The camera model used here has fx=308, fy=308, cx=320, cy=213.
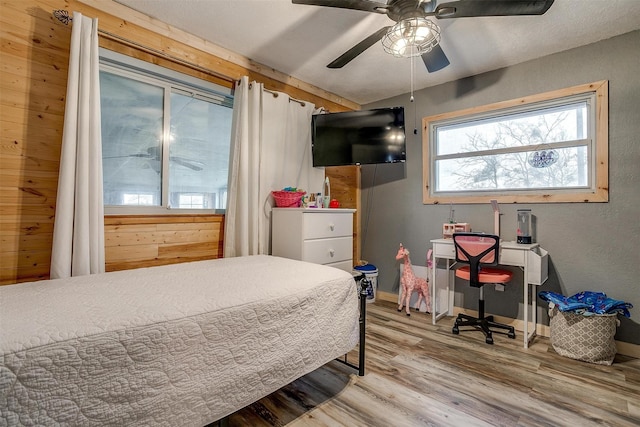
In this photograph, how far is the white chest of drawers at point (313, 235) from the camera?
2.57 metres

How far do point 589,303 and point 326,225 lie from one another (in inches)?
80.9

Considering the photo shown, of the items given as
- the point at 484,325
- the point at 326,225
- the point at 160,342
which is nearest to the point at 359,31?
the point at 326,225

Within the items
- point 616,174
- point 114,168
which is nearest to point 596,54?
point 616,174

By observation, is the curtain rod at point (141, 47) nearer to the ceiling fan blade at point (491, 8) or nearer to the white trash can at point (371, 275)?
the ceiling fan blade at point (491, 8)

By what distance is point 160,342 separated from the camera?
1.03 metres

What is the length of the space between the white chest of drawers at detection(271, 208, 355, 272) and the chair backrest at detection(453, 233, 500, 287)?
3.27 feet

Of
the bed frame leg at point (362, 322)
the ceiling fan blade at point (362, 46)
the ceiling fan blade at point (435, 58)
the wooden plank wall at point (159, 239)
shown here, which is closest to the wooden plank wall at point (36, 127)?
the wooden plank wall at point (159, 239)

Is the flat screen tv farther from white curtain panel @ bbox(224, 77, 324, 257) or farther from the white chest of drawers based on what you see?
the white chest of drawers

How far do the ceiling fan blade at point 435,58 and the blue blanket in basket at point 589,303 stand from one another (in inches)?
76.3

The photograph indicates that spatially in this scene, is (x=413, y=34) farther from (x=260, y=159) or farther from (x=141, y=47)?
(x=141, y=47)

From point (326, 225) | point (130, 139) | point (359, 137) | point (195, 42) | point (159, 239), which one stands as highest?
point (195, 42)

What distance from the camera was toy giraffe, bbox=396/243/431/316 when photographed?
315cm

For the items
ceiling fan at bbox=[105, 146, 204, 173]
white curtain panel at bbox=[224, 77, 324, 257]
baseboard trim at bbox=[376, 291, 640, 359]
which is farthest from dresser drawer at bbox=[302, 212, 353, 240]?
baseboard trim at bbox=[376, 291, 640, 359]

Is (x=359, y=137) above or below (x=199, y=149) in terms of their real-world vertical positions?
above
